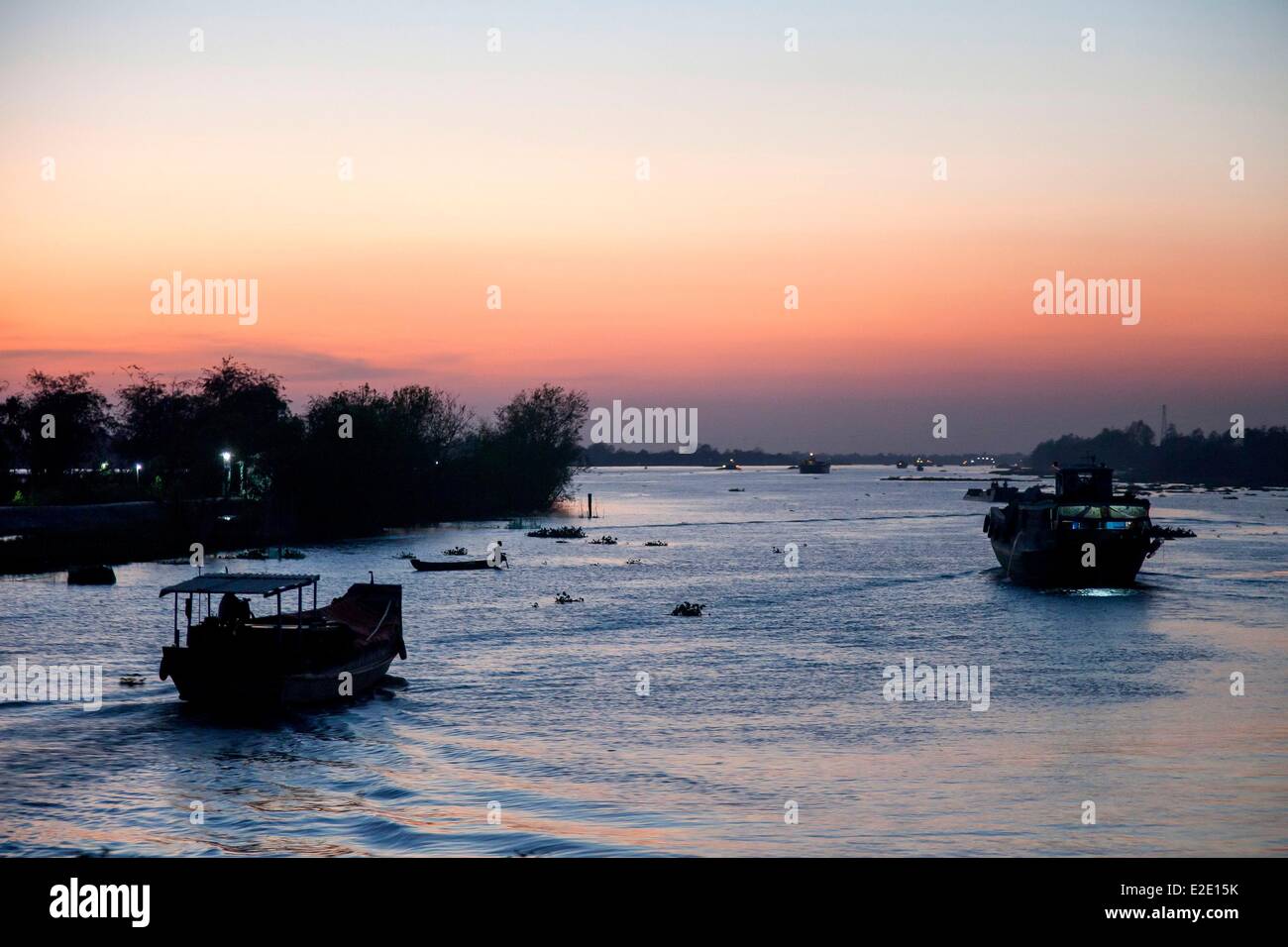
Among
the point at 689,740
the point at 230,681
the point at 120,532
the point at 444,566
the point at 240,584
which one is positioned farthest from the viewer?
the point at 120,532

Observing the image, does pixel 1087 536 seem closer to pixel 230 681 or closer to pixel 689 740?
pixel 689 740

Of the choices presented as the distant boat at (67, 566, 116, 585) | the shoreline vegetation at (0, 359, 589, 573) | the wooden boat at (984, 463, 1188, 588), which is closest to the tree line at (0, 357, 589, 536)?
the shoreline vegetation at (0, 359, 589, 573)

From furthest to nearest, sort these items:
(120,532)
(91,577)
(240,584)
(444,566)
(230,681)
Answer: (120,532), (444,566), (91,577), (240,584), (230,681)

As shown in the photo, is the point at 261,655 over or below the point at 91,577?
over

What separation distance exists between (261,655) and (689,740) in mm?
12173

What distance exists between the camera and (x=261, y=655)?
32438mm

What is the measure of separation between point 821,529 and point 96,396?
94.1 metres

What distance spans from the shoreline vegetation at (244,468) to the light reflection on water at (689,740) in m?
31.4

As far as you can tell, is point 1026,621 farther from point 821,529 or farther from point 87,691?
point 821,529

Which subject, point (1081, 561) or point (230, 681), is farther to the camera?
point (1081, 561)

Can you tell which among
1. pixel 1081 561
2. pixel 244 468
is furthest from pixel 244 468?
pixel 1081 561
